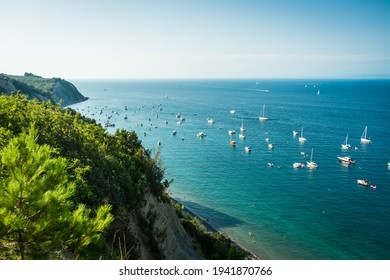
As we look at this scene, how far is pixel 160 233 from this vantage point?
2516 centimetres

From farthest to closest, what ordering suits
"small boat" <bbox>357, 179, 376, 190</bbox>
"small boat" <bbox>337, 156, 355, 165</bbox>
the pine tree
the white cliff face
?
1. "small boat" <bbox>337, 156, 355, 165</bbox>
2. "small boat" <bbox>357, 179, 376, 190</bbox>
3. the white cliff face
4. the pine tree

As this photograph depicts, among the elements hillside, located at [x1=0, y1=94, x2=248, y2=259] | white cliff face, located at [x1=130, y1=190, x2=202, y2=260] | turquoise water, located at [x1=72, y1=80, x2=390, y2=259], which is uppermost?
hillside, located at [x1=0, y1=94, x2=248, y2=259]

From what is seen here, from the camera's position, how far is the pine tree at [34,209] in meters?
6.96

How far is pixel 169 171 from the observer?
70188 mm

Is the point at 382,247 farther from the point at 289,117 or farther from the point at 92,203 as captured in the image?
the point at 289,117

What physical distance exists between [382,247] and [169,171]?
43182 mm

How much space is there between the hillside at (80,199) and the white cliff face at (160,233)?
80mm

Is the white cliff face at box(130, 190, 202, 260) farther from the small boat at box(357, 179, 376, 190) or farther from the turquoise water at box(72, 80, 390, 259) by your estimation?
the small boat at box(357, 179, 376, 190)

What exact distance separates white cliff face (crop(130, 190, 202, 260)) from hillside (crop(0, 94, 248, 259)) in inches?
3.1

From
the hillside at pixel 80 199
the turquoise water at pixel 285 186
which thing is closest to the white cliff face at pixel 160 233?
the hillside at pixel 80 199

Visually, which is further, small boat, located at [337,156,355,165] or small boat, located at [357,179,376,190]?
small boat, located at [337,156,355,165]

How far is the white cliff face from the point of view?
2292 cm

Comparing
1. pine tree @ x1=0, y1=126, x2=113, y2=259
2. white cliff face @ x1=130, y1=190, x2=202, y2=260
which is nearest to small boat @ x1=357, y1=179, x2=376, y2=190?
white cliff face @ x1=130, y1=190, x2=202, y2=260

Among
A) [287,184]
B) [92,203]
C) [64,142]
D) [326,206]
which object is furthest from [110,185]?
[287,184]
